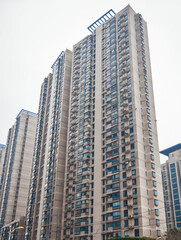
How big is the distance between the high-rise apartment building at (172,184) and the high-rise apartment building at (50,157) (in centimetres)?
6257

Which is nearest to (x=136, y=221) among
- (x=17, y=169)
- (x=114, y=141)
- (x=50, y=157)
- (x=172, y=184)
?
(x=114, y=141)

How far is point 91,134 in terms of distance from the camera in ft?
→ 264

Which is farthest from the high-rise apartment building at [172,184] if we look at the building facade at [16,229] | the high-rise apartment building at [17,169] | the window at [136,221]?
the window at [136,221]

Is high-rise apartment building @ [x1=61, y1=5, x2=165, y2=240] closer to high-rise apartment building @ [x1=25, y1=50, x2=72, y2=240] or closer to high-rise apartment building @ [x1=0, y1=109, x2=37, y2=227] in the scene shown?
high-rise apartment building @ [x1=25, y1=50, x2=72, y2=240]

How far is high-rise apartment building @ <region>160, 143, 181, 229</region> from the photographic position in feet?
403

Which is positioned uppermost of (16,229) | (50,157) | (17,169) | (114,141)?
(17,169)

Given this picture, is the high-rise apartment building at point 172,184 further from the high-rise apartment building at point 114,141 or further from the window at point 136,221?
the window at point 136,221

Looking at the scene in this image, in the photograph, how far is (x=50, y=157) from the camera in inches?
3553

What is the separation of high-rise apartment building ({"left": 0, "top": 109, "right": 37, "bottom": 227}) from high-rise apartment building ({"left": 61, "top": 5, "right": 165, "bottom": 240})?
54601mm

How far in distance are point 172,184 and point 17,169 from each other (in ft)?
238

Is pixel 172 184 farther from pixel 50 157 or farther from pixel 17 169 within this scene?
pixel 17 169

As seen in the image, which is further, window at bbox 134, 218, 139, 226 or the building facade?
the building facade

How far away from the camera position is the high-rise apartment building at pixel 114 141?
62375mm

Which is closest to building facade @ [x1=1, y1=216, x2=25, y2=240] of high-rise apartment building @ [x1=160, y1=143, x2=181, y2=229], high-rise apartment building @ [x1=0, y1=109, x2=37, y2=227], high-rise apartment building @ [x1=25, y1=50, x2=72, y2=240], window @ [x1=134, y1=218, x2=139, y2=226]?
high-rise apartment building @ [x1=0, y1=109, x2=37, y2=227]
